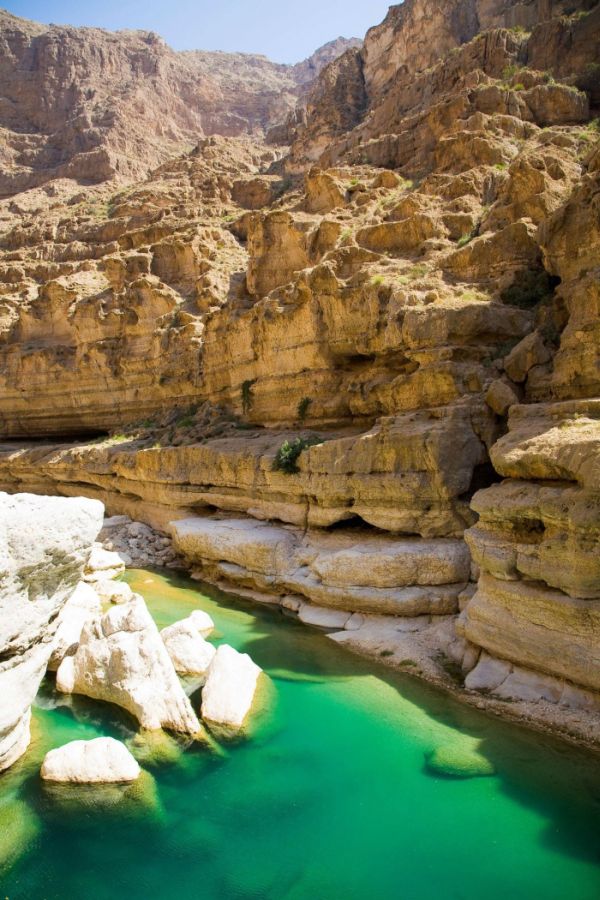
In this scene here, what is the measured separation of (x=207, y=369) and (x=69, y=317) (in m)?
10.3

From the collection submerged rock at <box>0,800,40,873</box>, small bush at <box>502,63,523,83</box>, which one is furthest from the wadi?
small bush at <box>502,63,523,83</box>

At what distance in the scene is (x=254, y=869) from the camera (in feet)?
18.9

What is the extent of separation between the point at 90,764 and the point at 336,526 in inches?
333

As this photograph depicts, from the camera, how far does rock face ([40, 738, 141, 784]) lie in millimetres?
6840

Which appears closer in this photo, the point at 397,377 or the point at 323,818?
the point at 323,818

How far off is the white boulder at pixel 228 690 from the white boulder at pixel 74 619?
8.50 feet

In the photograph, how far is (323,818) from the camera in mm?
6480

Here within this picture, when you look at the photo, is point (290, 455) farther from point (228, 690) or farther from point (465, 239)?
point (465, 239)

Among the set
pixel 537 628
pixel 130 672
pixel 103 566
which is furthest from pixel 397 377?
pixel 103 566

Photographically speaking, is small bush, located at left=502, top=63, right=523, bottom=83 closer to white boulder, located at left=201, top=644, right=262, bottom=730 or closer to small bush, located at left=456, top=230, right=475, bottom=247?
small bush, located at left=456, top=230, right=475, bottom=247

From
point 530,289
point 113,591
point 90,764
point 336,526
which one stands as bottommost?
point 113,591

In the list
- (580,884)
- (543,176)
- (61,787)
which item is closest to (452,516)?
(580,884)

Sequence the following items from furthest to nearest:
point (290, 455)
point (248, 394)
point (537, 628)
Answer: point (248, 394)
point (290, 455)
point (537, 628)

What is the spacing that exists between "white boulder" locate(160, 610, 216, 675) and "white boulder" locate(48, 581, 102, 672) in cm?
161
